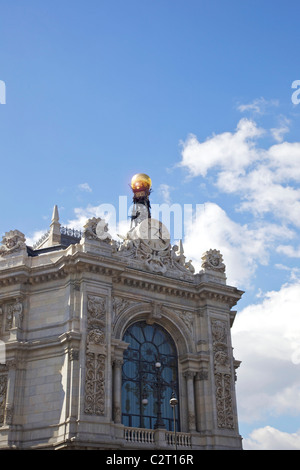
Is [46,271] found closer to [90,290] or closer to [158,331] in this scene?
[90,290]

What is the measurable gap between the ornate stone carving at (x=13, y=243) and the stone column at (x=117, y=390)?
8263mm

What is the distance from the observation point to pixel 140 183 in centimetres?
4722

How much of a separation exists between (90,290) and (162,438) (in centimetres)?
834

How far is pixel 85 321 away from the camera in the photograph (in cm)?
3294

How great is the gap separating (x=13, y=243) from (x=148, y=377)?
1066 cm

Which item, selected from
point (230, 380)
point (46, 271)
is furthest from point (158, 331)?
point (46, 271)

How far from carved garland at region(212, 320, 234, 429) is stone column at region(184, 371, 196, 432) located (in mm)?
1344

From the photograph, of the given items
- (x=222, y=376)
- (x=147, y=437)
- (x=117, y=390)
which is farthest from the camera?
(x=222, y=376)

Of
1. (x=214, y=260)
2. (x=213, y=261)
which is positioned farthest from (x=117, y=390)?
(x=214, y=260)

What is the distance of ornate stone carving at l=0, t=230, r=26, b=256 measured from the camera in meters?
36.4

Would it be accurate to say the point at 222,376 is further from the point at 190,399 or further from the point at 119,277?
the point at 119,277

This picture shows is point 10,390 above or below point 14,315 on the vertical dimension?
below

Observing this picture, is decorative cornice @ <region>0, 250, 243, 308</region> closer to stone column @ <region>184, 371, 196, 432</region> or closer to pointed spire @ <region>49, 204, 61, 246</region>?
pointed spire @ <region>49, 204, 61, 246</region>

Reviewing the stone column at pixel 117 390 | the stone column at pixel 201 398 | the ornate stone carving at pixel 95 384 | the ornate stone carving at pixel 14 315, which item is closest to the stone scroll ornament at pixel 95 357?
the ornate stone carving at pixel 95 384
